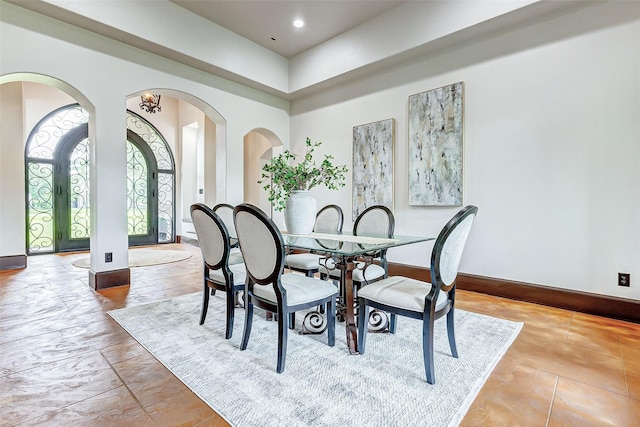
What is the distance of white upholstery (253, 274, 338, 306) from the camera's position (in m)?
1.84

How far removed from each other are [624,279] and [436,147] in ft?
6.88

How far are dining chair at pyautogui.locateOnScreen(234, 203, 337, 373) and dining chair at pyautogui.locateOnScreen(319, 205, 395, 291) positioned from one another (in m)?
0.54

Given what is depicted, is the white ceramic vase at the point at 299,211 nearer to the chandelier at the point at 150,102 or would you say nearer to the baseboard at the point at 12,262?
the baseboard at the point at 12,262

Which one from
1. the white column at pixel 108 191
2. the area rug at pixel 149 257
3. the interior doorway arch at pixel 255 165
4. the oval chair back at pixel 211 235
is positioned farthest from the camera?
the interior doorway arch at pixel 255 165

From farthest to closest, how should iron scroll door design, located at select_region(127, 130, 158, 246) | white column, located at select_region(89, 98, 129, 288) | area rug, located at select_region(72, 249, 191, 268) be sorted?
1. iron scroll door design, located at select_region(127, 130, 158, 246)
2. area rug, located at select_region(72, 249, 191, 268)
3. white column, located at select_region(89, 98, 129, 288)

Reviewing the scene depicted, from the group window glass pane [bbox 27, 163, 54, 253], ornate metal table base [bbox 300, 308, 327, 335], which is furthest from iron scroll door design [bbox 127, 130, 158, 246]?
ornate metal table base [bbox 300, 308, 327, 335]

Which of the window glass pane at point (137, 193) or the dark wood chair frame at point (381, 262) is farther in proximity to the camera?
the window glass pane at point (137, 193)

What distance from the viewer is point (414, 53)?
3734 millimetres

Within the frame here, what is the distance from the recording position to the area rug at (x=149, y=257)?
4890 mm

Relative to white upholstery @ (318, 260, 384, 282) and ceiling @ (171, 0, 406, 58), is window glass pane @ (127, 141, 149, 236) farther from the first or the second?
white upholstery @ (318, 260, 384, 282)

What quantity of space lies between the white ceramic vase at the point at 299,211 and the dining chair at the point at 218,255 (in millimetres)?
628

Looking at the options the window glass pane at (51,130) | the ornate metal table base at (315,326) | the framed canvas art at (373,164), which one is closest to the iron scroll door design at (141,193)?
the window glass pane at (51,130)

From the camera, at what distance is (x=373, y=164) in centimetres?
428

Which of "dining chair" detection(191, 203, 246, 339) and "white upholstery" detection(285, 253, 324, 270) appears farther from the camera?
"white upholstery" detection(285, 253, 324, 270)
